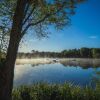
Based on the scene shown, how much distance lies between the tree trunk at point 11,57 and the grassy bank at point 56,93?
336cm

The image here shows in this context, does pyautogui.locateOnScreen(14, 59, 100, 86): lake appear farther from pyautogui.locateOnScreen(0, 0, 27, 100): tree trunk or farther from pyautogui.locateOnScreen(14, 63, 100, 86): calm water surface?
pyautogui.locateOnScreen(0, 0, 27, 100): tree trunk

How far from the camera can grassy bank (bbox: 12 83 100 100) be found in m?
17.7

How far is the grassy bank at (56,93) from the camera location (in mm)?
17739

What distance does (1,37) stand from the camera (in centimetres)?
1512

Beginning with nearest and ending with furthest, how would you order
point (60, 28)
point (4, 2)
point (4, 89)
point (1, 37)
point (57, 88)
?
point (4, 89)
point (1, 37)
point (4, 2)
point (60, 28)
point (57, 88)

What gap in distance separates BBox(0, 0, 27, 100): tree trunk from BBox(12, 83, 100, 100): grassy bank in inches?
132

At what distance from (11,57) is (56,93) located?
5406 mm

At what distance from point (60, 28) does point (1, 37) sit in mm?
4367

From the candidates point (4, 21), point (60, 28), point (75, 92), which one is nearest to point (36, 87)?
point (75, 92)

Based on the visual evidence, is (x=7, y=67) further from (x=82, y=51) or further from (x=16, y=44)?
(x=82, y=51)

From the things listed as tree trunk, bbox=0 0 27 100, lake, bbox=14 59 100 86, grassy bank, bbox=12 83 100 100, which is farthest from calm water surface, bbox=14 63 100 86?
tree trunk, bbox=0 0 27 100

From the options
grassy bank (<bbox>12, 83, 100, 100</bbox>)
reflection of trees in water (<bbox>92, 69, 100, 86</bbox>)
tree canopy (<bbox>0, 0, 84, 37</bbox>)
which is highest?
tree canopy (<bbox>0, 0, 84, 37</bbox>)

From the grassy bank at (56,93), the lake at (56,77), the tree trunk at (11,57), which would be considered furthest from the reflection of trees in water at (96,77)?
the tree trunk at (11,57)

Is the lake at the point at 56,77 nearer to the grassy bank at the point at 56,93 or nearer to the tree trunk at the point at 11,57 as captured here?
the grassy bank at the point at 56,93
